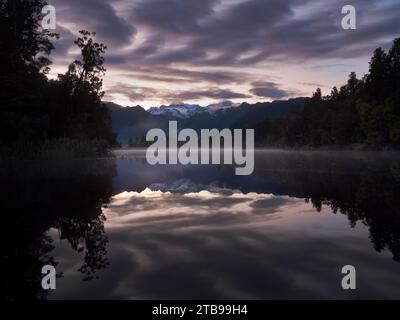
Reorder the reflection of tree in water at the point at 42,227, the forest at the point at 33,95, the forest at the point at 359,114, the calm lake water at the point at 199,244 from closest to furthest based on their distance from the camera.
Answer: the calm lake water at the point at 199,244 < the reflection of tree in water at the point at 42,227 < the forest at the point at 33,95 < the forest at the point at 359,114

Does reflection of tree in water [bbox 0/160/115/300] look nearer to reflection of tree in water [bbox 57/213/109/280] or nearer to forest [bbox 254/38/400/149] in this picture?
reflection of tree in water [bbox 57/213/109/280]

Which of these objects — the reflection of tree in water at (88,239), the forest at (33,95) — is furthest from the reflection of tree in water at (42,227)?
the forest at (33,95)

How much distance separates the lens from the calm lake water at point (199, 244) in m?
5.79

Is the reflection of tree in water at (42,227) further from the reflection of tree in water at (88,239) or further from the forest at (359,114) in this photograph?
the forest at (359,114)

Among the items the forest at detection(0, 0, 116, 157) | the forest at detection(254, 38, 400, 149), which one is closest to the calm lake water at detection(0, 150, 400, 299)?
the forest at detection(0, 0, 116, 157)

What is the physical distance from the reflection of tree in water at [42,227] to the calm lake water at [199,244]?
Answer: 0.10 ft

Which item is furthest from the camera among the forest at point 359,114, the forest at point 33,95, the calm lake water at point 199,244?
the forest at point 359,114

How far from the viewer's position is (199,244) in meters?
8.41

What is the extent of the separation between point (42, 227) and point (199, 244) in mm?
4016

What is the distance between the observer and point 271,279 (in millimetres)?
6129
